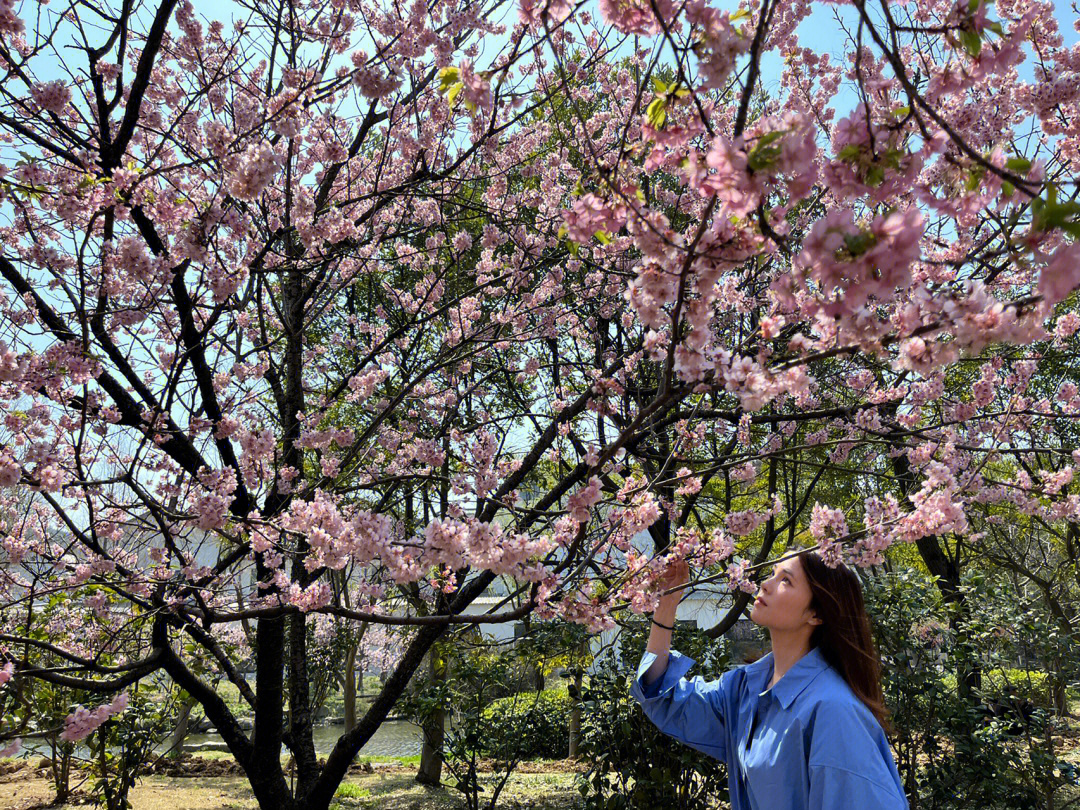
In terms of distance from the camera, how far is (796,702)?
206cm

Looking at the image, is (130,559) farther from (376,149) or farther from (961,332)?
(961,332)

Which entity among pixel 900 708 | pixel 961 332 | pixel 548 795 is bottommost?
pixel 548 795

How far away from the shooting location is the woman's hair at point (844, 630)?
2.20m

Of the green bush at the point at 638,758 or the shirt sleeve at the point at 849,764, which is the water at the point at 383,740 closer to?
the green bush at the point at 638,758

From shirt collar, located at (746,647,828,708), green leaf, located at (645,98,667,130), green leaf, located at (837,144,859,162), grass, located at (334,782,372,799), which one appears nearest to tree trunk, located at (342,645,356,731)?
grass, located at (334,782,372,799)

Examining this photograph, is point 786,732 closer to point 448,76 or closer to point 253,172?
point 448,76

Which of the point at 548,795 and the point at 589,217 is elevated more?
the point at 589,217

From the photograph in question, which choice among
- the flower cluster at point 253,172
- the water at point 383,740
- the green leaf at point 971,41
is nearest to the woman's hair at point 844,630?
the green leaf at point 971,41

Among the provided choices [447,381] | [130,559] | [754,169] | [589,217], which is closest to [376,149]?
[447,381]

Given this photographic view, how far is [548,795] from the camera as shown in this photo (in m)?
6.87

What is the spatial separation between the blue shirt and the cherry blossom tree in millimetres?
333

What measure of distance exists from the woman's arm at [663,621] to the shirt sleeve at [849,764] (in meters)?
0.61

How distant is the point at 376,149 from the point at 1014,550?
9.74 m

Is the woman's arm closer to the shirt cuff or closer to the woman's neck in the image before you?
the shirt cuff
